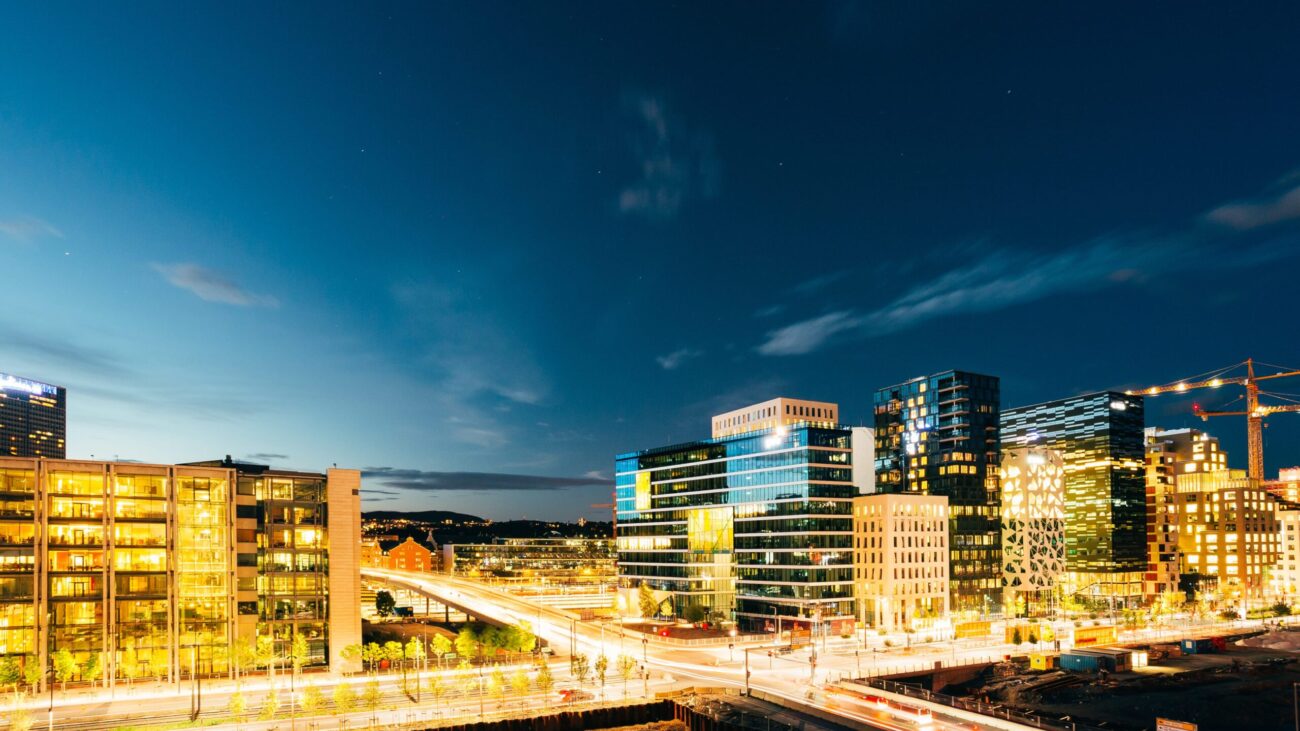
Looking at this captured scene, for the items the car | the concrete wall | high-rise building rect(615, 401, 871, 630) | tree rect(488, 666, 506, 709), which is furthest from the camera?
high-rise building rect(615, 401, 871, 630)

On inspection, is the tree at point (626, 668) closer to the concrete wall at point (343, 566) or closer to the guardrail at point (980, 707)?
the guardrail at point (980, 707)

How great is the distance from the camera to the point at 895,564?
17175cm

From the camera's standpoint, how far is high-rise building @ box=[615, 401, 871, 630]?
6604 inches

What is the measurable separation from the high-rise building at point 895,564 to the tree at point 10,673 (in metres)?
121

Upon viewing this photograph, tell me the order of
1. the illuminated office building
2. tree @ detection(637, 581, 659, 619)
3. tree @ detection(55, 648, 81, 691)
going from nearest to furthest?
tree @ detection(55, 648, 81, 691), the illuminated office building, tree @ detection(637, 581, 659, 619)

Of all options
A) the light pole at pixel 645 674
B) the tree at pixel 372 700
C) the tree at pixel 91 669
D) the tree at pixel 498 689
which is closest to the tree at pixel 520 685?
the tree at pixel 498 689

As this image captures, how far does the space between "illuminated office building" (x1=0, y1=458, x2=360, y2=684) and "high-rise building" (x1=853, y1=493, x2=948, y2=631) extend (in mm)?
91454

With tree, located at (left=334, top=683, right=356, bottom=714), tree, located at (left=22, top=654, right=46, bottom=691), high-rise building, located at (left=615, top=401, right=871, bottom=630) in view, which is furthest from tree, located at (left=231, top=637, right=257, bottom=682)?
high-rise building, located at (left=615, top=401, right=871, bottom=630)

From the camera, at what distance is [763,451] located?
17800 centimetres

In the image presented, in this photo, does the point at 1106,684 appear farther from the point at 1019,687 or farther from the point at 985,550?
the point at 985,550

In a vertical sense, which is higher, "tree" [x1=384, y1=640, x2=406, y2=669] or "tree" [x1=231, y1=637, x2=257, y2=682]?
"tree" [x1=231, y1=637, x2=257, y2=682]

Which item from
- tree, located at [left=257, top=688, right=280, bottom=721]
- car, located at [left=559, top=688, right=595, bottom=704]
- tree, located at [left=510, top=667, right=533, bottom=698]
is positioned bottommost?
car, located at [left=559, top=688, right=595, bottom=704]

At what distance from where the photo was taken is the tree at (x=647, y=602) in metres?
185

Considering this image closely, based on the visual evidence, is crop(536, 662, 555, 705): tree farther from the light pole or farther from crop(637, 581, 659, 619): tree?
crop(637, 581, 659, 619): tree
